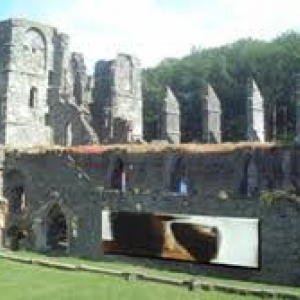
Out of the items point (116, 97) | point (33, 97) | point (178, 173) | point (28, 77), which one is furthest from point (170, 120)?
point (178, 173)

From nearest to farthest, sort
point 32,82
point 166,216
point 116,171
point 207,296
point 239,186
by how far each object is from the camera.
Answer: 1. point 207,296
2. point 166,216
3. point 239,186
4. point 116,171
5. point 32,82

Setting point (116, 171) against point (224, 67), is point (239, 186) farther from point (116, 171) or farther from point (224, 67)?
point (224, 67)

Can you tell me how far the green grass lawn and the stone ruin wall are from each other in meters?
1.53

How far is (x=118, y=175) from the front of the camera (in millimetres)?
36438

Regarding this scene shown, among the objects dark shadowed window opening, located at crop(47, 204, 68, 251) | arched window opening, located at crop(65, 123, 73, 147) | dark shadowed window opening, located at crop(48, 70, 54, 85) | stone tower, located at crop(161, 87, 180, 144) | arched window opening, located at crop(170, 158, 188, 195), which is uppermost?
dark shadowed window opening, located at crop(48, 70, 54, 85)

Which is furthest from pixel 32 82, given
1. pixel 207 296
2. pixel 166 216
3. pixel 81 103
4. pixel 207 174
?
pixel 207 296

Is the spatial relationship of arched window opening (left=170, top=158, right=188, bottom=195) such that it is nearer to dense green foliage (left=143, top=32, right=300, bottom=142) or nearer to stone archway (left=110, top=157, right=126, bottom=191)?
stone archway (left=110, top=157, right=126, bottom=191)

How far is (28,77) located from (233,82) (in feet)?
100

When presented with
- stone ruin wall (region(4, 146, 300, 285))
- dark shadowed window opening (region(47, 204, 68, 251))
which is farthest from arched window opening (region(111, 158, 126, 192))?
dark shadowed window opening (region(47, 204, 68, 251))

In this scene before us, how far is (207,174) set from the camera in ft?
111

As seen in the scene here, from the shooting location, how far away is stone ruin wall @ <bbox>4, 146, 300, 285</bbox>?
2614cm

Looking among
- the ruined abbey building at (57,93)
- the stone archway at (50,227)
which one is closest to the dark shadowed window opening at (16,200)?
the stone archway at (50,227)

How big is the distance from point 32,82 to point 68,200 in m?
15.7

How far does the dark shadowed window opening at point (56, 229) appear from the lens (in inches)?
1371
